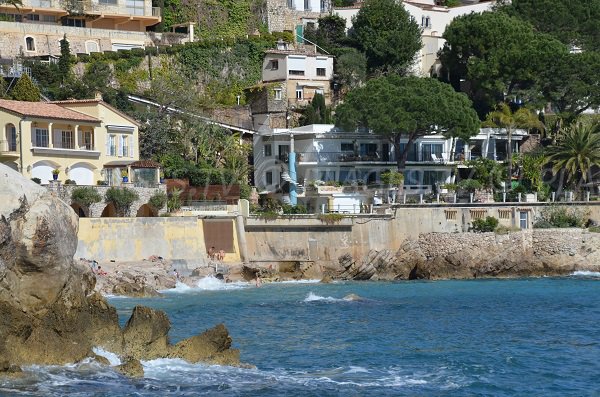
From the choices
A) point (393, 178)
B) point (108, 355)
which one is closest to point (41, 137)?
point (393, 178)

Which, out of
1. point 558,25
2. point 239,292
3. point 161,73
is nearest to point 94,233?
point 239,292

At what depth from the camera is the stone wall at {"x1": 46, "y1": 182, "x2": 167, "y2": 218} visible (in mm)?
59062

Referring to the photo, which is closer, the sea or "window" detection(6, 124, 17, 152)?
the sea

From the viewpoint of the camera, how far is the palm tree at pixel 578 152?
70188 mm

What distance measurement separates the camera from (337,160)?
72938mm

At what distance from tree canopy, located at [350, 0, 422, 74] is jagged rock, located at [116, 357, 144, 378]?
182 ft

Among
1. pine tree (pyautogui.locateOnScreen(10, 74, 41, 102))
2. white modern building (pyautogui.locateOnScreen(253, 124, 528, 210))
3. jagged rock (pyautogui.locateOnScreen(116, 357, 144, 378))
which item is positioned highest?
pine tree (pyautogui.locateOnScreen(10, 74, 41, 102))

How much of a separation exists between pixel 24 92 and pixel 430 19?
35.5m

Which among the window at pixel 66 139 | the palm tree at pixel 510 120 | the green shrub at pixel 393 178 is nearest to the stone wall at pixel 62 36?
the window at pixel 66 139

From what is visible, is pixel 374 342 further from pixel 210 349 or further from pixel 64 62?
pixel 64 62

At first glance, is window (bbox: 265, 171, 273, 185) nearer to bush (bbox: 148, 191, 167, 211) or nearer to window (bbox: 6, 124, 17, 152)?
bush (bbox: 148, 191, 167, 211)

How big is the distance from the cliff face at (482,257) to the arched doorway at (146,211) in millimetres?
10038

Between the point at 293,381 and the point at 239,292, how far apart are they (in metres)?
22.9

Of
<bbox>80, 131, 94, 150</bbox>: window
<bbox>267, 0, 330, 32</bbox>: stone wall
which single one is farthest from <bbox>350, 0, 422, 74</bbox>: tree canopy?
<bbox>80, 131, 94, 150</bbox>: window
